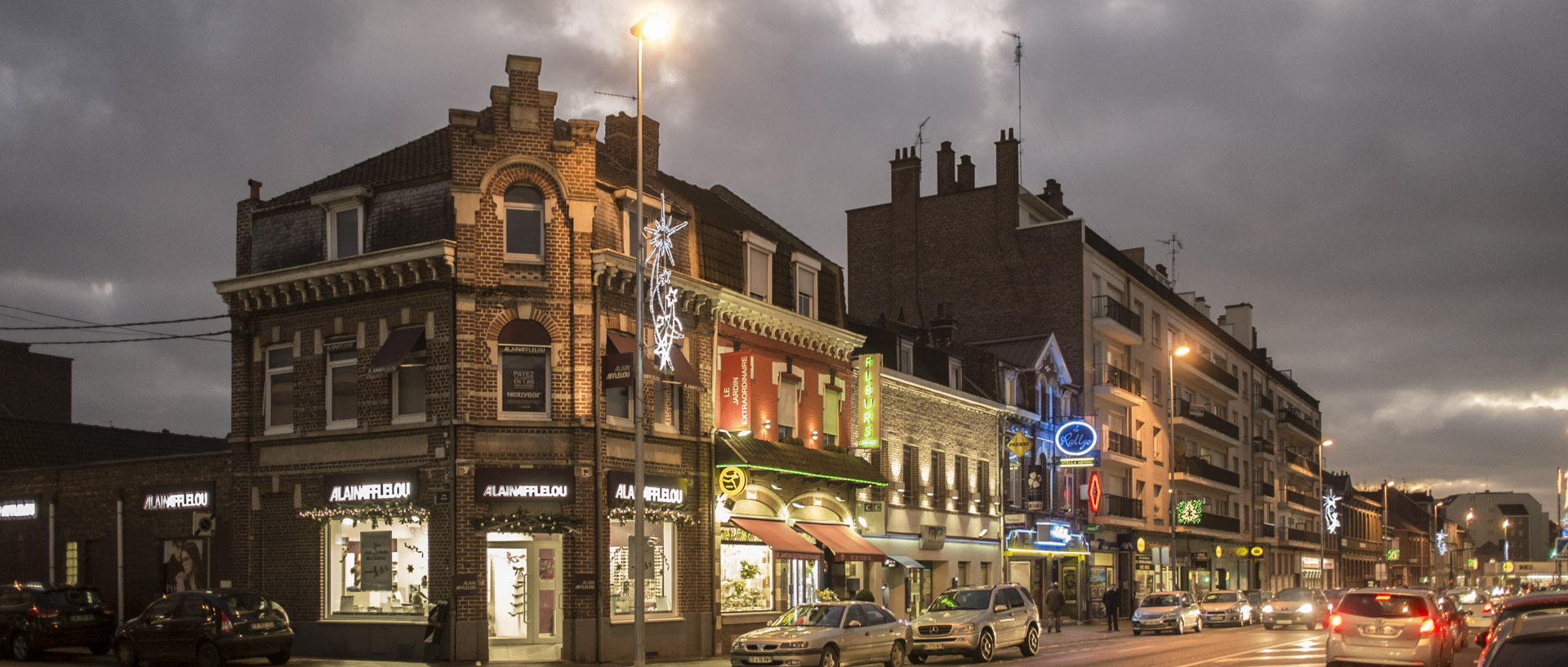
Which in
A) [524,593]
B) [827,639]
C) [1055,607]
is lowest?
[1055,607]

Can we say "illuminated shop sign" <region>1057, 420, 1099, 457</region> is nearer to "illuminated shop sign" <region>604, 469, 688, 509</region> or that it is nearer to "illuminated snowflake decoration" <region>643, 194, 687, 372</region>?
"illuminated shop sign" <region>604, 469, 688, 509</region>

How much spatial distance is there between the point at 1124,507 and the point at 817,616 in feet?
115

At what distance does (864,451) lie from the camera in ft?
127

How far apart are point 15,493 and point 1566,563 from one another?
280 ft

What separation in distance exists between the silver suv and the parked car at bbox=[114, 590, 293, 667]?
12293 millimetres

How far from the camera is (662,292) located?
97.3ft

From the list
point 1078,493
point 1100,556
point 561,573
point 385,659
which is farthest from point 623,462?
point 1100,556

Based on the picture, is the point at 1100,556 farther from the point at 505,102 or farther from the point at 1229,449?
the point at 505,102

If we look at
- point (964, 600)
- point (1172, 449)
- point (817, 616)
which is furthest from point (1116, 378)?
point (817, 616)

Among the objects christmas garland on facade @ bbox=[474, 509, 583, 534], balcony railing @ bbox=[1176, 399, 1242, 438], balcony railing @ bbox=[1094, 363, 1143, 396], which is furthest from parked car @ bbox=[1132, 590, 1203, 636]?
balcony railing @ bbox=[1176, 399, 1242, 438]

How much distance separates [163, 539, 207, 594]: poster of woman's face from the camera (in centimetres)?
3169

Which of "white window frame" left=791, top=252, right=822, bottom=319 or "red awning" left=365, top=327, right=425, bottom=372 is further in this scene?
"white window frame" left=791, top=252, right=822, bottom=319

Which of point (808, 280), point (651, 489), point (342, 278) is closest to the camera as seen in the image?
point (342, 278)

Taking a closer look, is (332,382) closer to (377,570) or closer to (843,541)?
(377,570)
